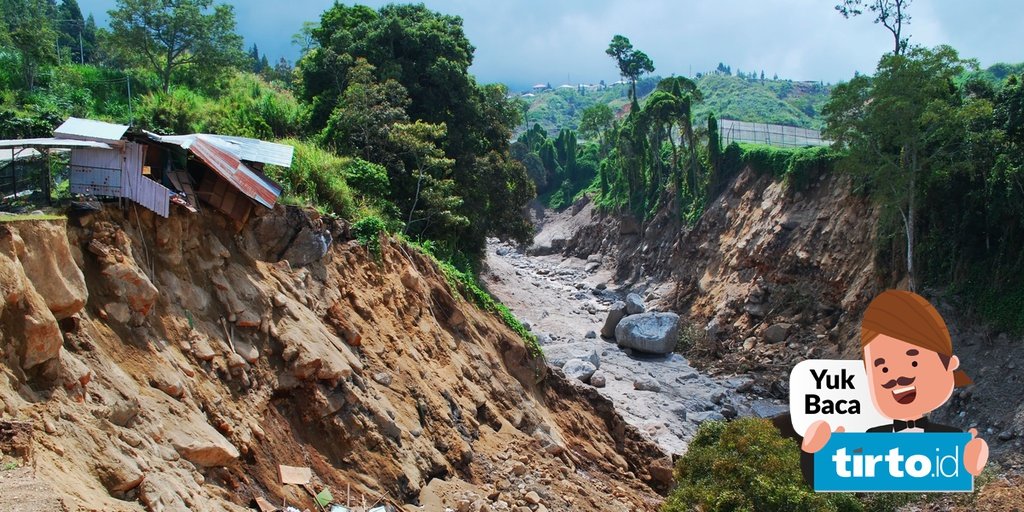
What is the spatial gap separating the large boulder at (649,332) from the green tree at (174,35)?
1847cm

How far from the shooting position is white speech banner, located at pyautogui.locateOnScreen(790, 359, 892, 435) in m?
9.59

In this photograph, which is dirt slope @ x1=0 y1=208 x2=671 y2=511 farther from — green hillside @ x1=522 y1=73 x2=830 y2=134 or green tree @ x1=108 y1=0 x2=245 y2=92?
green hillside @ x1=522 y1=73 x2=830 y2=134

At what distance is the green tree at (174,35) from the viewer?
24.6 m

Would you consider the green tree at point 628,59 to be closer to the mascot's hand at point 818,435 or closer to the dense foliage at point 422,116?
the dense foliage at point 422,116

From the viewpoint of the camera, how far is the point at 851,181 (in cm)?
3350

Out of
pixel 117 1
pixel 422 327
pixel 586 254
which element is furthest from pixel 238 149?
pixel 586 254

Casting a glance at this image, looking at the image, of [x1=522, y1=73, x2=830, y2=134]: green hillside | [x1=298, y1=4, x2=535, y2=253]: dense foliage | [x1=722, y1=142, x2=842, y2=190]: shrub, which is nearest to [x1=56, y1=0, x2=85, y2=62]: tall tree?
[x1=298, y1=4, x2=535, y2=253]: dense foliage

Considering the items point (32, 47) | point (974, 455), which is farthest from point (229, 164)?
point (974, 455)

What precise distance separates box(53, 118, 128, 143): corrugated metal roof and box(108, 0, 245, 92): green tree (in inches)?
555

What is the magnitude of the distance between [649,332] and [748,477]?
20312mm

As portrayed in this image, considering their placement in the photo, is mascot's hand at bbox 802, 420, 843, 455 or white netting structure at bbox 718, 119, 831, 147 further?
white netting structure at bbox 718, 119, 831, 147

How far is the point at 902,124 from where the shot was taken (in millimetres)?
25266

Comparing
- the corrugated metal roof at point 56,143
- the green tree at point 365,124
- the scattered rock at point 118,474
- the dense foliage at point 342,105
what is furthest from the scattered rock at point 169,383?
the green tree at point 365,124

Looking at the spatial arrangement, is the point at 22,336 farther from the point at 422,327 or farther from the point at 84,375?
the point at 422,327
